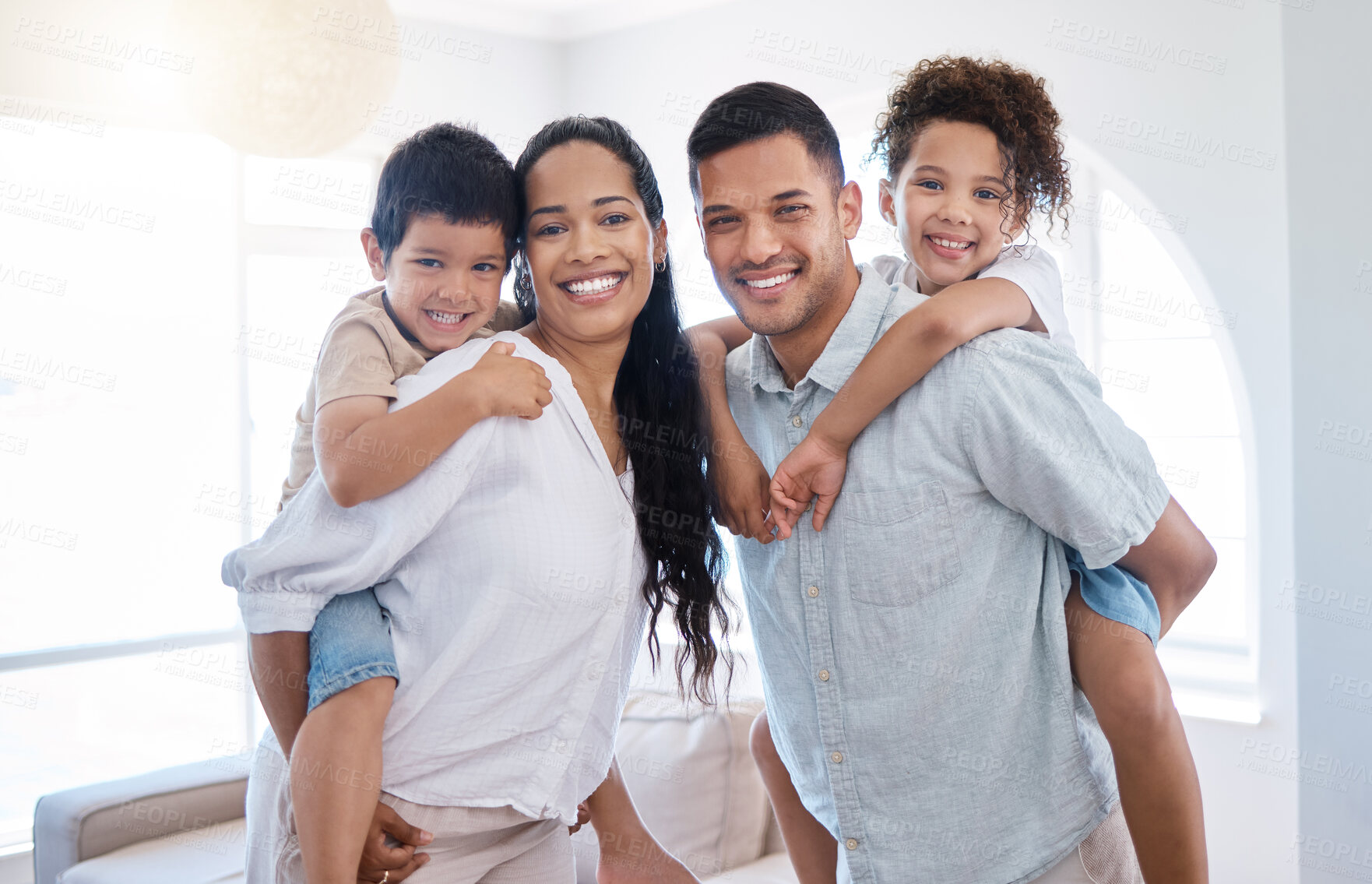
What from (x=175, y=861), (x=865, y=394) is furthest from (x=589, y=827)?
(x=865, y=394)

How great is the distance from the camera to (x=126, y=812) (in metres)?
3.09

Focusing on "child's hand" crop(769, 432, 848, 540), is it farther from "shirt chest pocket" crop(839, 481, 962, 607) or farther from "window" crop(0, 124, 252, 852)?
"window" crop(0, 124, 252, 852)

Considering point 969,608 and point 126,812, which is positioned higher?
point 969,608

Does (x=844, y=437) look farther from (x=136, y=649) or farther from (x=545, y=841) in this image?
(x=136, y=649)

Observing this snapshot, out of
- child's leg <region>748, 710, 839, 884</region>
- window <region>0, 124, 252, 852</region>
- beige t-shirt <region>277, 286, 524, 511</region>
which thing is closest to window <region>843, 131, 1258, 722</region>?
child's leg <region>748, 710, 839, 884</region>

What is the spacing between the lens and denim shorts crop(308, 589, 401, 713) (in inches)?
48.0

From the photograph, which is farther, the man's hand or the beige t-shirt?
the beige t-shirt

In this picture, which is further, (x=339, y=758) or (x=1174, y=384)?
(x=1174, y=384)

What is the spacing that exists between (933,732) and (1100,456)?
415mm

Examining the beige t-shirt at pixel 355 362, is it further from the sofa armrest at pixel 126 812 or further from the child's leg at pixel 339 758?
the sofa armrest at pixel 126 812

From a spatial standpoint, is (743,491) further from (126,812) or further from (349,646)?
(126,812)

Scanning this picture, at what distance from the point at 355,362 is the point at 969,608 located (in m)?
0.89

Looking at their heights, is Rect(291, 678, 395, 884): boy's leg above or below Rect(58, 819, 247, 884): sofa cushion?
above

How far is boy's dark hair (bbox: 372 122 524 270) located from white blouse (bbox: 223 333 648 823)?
0.35 m
